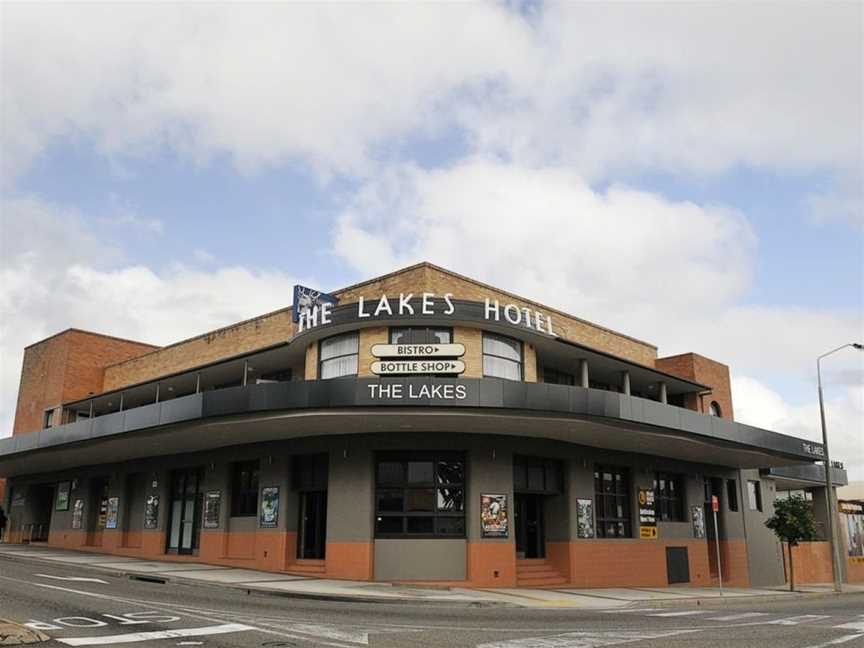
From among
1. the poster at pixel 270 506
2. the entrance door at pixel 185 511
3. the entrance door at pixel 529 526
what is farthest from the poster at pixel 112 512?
the entrance door at pixel 529 526

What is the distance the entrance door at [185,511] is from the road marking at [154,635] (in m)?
19.8

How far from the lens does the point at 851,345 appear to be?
3062cm

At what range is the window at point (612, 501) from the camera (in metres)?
28.5

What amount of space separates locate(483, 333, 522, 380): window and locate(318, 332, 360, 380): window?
428 centimetres

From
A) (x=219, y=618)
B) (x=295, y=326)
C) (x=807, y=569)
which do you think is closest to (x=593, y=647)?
(x=219, y=618)

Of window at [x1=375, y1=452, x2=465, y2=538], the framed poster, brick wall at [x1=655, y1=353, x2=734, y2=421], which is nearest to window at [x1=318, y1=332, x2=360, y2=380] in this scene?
window at [x1=375, y1=452, x2=465, y2=538]

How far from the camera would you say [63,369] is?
41.1 meters

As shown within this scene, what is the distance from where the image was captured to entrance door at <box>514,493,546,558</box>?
87.1ft

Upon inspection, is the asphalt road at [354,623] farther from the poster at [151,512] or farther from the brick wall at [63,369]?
the brick wall at [63,369]

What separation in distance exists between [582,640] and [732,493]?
1076 inches

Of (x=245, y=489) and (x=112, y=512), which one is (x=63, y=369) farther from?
(x=245, y=489)

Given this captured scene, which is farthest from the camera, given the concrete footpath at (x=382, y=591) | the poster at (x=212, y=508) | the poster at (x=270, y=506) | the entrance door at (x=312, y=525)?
the poster at (x=212, y=508)

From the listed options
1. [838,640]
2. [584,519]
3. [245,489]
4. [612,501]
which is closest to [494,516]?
[584,519]

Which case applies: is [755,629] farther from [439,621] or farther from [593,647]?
[439,621]
